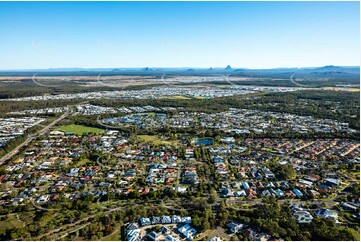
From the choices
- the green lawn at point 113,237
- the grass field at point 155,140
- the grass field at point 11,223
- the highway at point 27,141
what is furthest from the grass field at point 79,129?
the green lawn at point 113,237

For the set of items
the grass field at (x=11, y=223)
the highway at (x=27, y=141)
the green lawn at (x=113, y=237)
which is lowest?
the grass field at (x=11, y=223)

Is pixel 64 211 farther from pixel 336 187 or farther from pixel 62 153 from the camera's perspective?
pixel 336 187

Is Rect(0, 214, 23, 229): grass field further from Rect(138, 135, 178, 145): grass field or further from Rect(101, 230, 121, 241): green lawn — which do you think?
Rect(138, 135, 178, 145): grass field

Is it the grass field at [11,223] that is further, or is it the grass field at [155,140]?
the grass field at [155,140]

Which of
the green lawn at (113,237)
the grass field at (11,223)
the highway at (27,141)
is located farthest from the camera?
the highway at (27,141)

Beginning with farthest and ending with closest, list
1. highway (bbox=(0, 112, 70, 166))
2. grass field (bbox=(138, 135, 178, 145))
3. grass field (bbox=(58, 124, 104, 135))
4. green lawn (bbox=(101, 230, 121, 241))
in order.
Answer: grass field (bbox=(58, 124, 104, 135)), grass field (bbox=(138, 135, 178, 145)), highway (bbox=(0, 112, 70, 166)), green lawn (bbox=(101, 230, 121, 241))

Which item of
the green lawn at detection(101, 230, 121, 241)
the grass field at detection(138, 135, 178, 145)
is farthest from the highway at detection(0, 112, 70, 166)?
the green lawn at detection(101, 230, 121, 241)

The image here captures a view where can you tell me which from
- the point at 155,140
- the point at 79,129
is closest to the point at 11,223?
the point at 155,140

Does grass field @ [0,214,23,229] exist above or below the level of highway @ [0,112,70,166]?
below

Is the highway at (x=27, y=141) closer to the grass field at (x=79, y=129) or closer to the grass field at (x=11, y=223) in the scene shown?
the grass field at (x=79, y=129)

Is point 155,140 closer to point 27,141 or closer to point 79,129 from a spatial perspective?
point 79,129

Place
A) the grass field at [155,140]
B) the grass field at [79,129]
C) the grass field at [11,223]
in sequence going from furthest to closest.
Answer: the grass field at [79,129]
the grass field at [155,140]
the grass field at [11,223]
